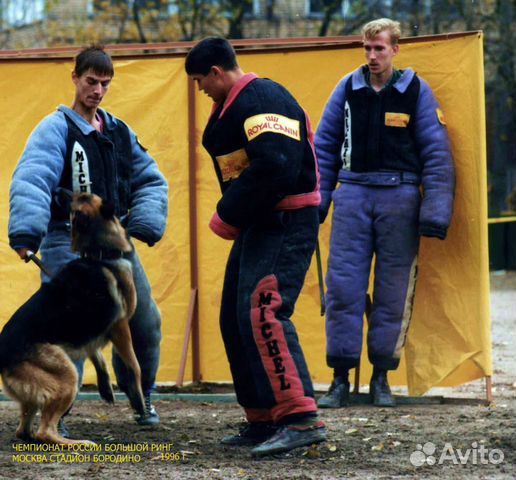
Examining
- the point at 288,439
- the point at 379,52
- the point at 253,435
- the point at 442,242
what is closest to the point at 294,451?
the point at 288,439

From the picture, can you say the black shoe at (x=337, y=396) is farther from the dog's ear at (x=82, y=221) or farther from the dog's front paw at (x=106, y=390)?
the dog's ear at (x=82, y=221)

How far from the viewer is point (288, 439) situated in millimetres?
5086

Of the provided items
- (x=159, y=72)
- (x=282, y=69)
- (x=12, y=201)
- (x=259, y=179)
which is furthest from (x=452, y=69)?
(x=12, y=201)

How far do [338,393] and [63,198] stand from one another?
2273mm

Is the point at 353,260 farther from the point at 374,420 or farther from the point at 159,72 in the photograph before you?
the point at 159,72

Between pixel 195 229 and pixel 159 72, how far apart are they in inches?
41.9

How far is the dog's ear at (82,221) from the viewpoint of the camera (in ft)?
17.6

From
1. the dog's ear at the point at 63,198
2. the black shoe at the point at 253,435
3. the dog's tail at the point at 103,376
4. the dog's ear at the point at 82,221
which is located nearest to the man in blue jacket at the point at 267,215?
the black shoe at the point at 253,435

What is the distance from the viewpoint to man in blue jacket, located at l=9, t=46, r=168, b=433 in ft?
17.8

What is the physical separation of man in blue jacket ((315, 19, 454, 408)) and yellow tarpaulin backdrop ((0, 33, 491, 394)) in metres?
0.23

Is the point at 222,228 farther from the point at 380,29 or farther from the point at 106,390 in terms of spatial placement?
the point at 380,29

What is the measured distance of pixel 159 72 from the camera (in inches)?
292

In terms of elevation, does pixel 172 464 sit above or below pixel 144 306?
below

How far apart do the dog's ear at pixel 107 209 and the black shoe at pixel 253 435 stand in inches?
48.8
